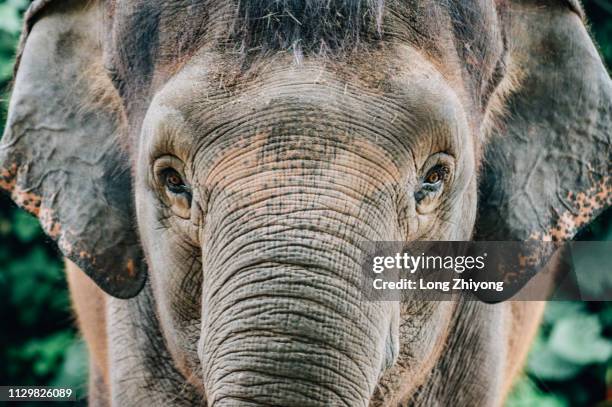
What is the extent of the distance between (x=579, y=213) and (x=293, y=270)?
132 centimetres

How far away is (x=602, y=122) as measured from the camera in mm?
3562

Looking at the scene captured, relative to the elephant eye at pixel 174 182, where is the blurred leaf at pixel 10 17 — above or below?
above

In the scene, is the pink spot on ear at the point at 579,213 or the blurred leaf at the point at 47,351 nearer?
the pink spot on ear at the point at 579,213

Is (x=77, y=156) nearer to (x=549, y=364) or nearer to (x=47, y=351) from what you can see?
(x=47, y=351)

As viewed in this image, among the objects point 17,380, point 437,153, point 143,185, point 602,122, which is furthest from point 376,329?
point 17,380

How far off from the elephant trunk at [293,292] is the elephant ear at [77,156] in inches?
35.1

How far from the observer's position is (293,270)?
249 cm

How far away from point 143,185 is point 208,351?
2.12ft

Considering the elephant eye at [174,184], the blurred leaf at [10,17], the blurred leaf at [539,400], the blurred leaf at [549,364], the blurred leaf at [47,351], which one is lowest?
the elephant eye at [174,184]

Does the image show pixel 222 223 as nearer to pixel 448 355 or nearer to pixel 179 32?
pixel 179 32

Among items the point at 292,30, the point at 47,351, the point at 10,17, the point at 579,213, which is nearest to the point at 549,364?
the point at 47,351

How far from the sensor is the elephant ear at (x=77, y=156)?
11.5ft

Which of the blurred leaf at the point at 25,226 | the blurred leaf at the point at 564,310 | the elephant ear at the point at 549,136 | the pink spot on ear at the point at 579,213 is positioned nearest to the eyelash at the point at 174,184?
the elephant ear at the point at 549,136

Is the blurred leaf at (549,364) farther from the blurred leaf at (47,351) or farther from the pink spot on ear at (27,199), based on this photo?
the pink spot on ear at (27,199)
